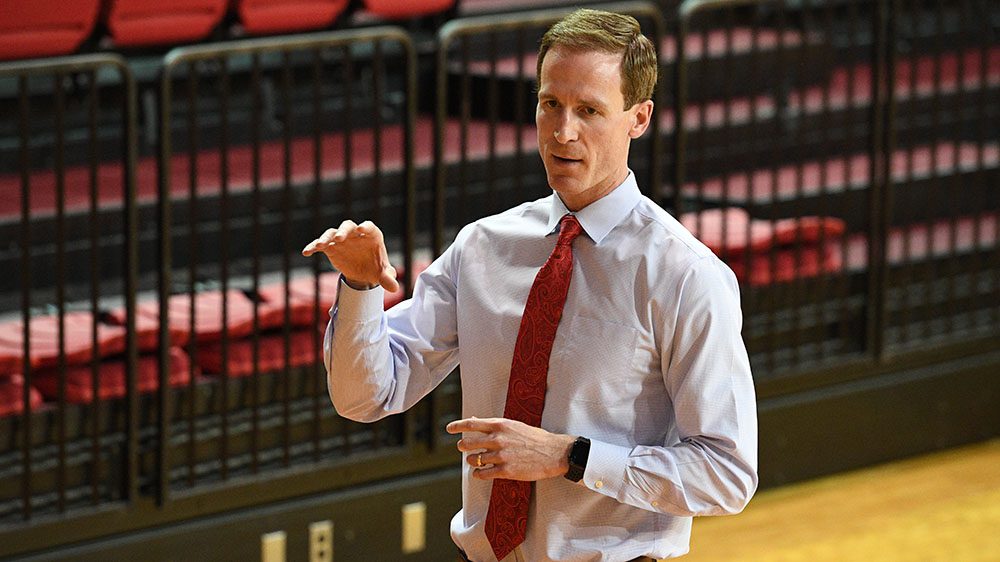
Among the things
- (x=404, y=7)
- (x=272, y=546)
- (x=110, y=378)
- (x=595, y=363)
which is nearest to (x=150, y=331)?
(x=110, y=378)

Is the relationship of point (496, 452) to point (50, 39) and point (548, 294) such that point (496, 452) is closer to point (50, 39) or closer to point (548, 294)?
point (548, 294)

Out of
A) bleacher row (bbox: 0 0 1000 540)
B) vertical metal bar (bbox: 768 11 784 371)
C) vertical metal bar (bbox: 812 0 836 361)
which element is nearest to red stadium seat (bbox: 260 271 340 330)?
bleacher row (bbox: 0 0 1000 540)

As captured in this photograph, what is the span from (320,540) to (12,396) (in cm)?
84

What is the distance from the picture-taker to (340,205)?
15.0 feet

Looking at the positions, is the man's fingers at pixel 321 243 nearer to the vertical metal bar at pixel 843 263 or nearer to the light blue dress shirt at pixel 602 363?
the light blue dress shirt at pixel 602 363

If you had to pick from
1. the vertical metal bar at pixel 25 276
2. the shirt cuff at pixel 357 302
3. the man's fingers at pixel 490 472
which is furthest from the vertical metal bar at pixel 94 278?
the man's fingers at pixel 490 472

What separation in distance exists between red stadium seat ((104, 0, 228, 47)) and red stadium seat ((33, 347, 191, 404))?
848 mm

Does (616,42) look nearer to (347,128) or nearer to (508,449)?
(508,449)

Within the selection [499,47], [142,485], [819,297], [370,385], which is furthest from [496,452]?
[499,47]

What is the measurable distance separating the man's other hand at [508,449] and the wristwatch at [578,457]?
0.06 ft

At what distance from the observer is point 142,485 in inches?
157

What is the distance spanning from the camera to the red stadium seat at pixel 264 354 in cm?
407

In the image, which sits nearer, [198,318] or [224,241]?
[224,241]

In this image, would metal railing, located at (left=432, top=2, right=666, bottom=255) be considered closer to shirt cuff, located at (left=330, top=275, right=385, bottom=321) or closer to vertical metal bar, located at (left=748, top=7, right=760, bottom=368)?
vertical metal bar, located at (left=748, top=7, right=760, bottom=368)
